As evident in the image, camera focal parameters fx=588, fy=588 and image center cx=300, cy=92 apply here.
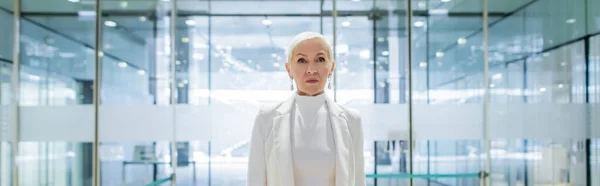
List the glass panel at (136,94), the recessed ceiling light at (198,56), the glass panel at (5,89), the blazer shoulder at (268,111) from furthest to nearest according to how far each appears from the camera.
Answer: the recessed ceiling light at (198,56), the glass panel at (136,94), the glass panel at (5,89), the blazer shoulder at (268,111)

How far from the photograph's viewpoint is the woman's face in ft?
7.99

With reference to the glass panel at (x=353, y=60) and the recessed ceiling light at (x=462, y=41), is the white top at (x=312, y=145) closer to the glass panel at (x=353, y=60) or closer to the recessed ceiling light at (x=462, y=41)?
the glass panel at (x=353, y=60)

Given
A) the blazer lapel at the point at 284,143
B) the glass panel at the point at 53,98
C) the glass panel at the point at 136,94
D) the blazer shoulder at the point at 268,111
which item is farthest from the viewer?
the glass panel at the point at 136,94

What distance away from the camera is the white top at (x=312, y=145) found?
2.38 metres

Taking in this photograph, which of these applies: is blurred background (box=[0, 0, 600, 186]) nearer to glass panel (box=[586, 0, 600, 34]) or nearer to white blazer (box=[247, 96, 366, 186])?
glass panel (box=[586, 0, 600, 34])

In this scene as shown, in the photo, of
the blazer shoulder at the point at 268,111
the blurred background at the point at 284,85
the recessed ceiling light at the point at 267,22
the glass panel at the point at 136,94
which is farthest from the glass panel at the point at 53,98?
the blazer shoulder at the point at 268,111

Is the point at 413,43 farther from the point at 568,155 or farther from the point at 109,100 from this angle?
the point at 109,100

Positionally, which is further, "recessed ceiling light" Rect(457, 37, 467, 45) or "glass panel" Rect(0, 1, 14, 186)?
"recessed ceiling light" Rect(457, 37, 467, 45)

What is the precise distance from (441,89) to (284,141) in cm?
344

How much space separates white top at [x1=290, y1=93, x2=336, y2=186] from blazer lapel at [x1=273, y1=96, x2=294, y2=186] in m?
0.03

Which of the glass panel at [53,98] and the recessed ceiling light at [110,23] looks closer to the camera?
the glass panel at [53,98]

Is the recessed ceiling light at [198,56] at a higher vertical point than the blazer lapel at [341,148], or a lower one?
higher

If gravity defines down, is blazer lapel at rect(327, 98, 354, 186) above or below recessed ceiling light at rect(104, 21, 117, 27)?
below

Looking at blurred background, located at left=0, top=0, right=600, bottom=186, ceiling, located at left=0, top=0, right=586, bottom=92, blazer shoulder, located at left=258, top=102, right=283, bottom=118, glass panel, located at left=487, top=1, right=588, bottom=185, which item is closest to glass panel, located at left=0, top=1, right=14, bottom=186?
blurred background, located at left=0, top=0, right=600, bottom=186
